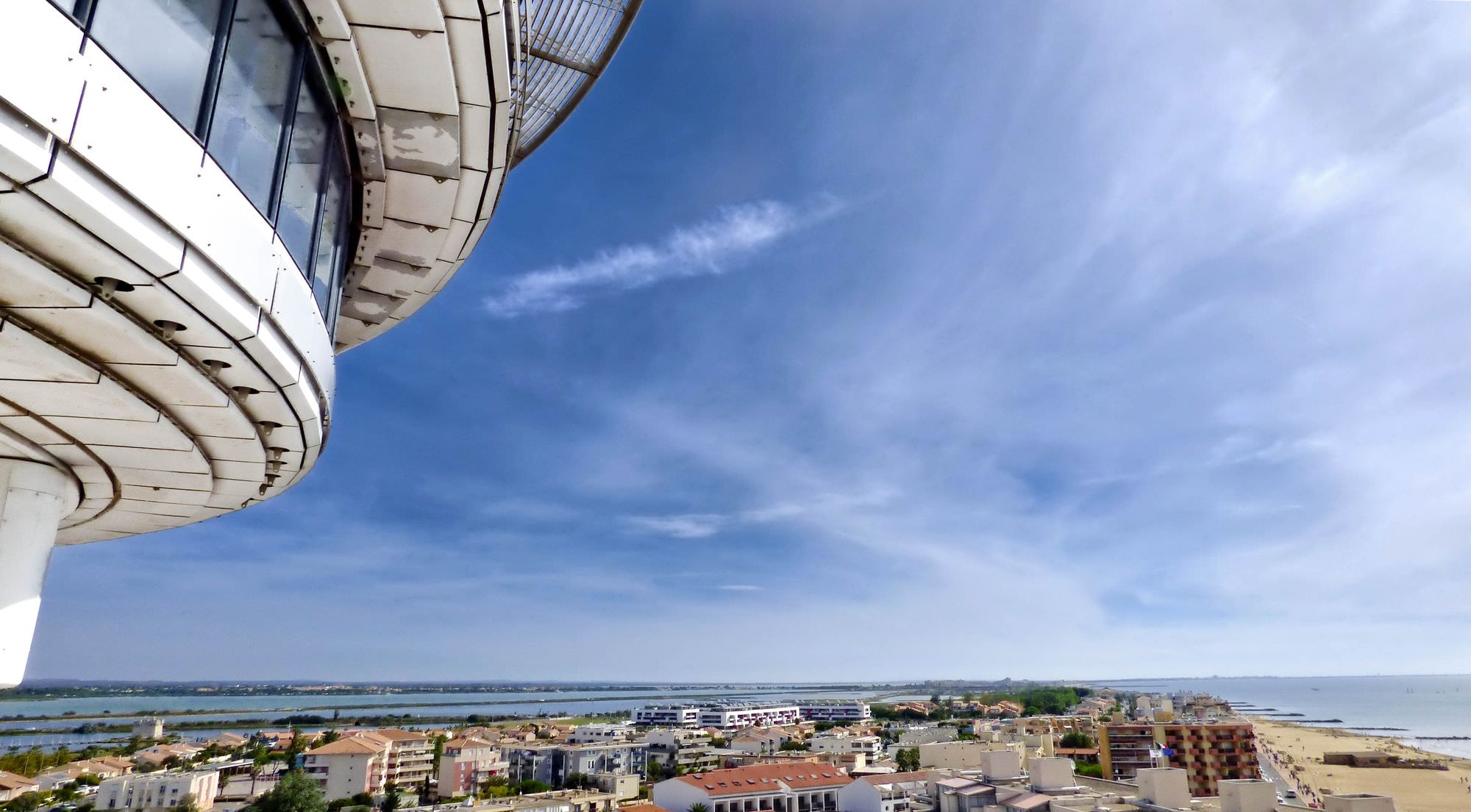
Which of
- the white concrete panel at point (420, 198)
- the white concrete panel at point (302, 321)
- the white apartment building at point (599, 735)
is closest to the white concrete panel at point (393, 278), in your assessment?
the white concrete panel at point (420, 198)

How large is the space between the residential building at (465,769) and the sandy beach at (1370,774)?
54440 millimetres

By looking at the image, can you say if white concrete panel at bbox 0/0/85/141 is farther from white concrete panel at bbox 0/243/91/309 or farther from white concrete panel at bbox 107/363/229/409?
white concrete panel at bbox 107/363/229/409

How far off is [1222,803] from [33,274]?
32804 mm

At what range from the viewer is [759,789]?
135ft

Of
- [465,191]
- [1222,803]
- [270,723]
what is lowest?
[270,723]

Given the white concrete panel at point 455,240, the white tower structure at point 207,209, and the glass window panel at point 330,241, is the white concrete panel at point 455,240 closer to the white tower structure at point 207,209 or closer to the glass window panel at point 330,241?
the white tower structure at point 207,209

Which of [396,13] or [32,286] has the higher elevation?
[396,13]

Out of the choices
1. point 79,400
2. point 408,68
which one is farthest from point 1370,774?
point 79,400

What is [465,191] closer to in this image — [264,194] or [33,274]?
[264,194]

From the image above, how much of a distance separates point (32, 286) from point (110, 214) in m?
0.56

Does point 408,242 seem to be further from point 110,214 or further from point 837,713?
point 837,713

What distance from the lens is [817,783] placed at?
43094 mm

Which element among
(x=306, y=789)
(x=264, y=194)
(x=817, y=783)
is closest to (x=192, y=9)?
(x=264, y=194)

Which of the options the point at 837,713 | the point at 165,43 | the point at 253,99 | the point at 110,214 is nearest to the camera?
the point at 110,214
